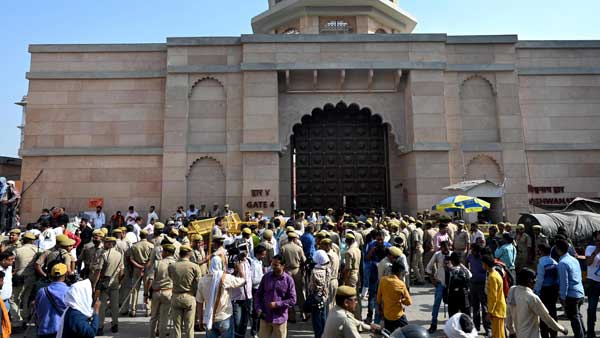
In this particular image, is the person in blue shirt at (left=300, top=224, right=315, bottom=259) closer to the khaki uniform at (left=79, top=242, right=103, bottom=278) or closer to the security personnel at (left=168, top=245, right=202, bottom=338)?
the security personnel at (left=168, top=245, right=202, bottom=338)

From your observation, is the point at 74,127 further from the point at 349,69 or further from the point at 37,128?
the point at 349,69

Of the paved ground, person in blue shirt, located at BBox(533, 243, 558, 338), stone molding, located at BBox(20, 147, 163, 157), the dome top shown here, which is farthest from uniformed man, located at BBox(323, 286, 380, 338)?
the dome top

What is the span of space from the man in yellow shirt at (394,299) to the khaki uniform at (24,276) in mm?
6204

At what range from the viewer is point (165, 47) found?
1694cm

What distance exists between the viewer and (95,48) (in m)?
16.9

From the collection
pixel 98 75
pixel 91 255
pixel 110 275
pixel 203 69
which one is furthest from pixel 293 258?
pixel 98 75

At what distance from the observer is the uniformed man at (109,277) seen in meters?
6.64

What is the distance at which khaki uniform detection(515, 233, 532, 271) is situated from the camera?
30.3ft

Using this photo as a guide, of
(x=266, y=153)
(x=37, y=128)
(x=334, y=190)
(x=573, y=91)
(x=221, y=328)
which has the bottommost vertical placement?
(x=221, y=328)

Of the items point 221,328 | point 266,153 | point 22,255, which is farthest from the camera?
point 266,153

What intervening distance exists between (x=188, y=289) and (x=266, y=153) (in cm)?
1033

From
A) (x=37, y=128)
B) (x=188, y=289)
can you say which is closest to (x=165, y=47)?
(x=37, y=128)

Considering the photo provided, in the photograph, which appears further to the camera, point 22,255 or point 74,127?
point 74,127

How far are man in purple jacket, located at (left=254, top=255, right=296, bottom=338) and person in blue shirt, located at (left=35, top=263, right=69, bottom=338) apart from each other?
2315mm
